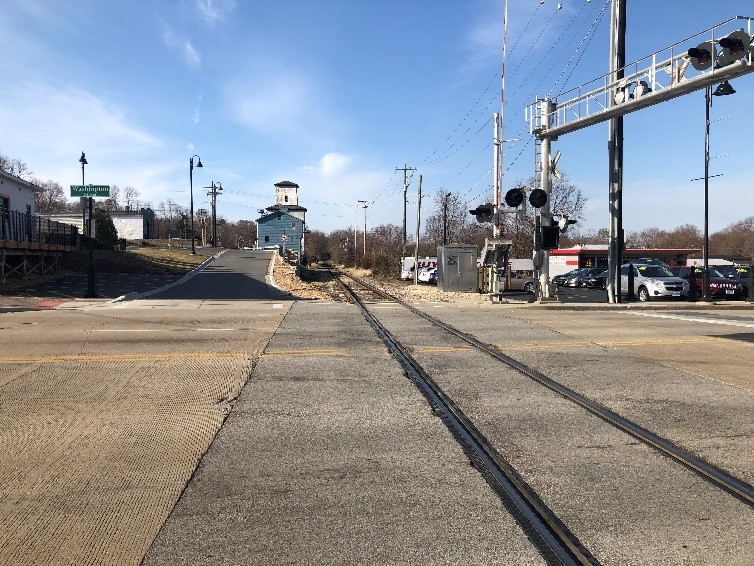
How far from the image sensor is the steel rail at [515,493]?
11.7ft

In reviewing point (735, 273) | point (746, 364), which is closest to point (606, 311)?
point (746, 364)

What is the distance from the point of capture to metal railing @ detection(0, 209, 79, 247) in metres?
24.2

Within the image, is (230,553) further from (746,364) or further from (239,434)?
(746,364)

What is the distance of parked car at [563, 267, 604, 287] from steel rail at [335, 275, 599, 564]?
1293 inches

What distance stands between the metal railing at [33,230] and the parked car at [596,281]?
30334 millimetres

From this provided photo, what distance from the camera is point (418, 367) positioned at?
9.37 meters

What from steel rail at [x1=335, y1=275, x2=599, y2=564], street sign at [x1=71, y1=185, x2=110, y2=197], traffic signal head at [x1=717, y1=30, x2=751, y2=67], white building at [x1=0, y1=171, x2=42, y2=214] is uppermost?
traffic signal head at [x1=717, y1=30, x2=751, y2=67]

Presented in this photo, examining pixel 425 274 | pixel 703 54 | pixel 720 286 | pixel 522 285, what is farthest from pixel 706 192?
pixel 425 274

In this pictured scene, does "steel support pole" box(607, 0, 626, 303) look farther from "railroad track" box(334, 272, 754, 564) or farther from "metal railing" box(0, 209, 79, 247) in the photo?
"metal railing" box(0, 209, 79, 247)

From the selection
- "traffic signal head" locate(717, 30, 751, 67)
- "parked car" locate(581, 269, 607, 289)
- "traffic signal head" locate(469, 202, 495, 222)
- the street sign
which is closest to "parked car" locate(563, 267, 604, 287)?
"parked car" locate(581, 269, 607, 289)

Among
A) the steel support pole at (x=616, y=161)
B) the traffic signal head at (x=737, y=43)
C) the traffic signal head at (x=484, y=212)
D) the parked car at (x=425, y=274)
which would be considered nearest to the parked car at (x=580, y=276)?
the parked car at (x=425, y=274)

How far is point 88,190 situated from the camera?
22.0 metres

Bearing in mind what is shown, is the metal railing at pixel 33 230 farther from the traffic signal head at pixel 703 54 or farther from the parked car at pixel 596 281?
the parked car at pixel 596 281

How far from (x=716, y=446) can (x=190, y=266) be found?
1525 inches
